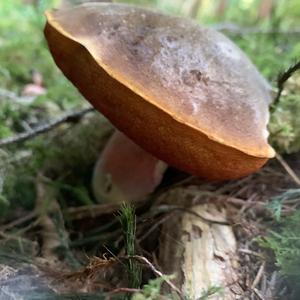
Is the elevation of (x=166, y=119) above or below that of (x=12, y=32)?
below

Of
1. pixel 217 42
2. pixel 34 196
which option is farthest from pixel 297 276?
pixel 34 196

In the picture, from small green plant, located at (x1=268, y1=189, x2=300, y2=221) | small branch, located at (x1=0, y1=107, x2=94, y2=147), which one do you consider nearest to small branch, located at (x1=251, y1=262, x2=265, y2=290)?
small green plant, located at (x1=268, y1=189, x2=300, y2=221)

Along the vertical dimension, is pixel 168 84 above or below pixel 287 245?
above

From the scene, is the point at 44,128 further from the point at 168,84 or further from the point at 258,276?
the point at 258,276

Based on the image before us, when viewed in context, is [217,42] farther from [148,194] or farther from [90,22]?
[148,194]

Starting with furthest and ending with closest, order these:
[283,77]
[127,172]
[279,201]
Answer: [127,172], [283,77], [279,201]

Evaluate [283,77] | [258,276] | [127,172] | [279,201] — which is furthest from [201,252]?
[283,77]

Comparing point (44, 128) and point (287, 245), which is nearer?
A: point (287, 245)
